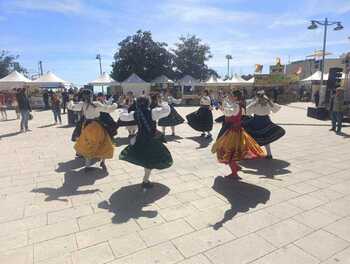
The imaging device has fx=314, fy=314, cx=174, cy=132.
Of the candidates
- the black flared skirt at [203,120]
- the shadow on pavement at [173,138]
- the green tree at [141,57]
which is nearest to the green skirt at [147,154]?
the shadow on pavement at [173,138]

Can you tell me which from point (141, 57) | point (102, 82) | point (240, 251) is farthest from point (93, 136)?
point (141, 57)

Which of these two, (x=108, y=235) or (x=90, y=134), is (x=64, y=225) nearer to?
(x=108, y=235)

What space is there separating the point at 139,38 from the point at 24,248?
3906cm

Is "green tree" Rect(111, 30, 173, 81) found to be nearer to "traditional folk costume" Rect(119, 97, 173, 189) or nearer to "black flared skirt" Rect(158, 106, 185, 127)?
"black flared skirt" Rect(158, 106, 185, 127)

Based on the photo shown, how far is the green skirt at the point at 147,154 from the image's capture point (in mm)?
4910

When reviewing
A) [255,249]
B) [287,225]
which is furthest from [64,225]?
[287,225]

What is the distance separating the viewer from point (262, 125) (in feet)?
22.5

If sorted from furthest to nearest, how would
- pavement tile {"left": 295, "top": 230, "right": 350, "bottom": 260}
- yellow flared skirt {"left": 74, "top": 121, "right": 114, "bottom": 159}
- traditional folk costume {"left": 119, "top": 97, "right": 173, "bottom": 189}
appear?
yellow flared skirt {"left": 74, "top": 121, "right": 114, "bottom": 159}
traditional folk costume {"left": 119, "top": 97, "right": 173, "bottom": 189}
pavement tile {"left": 295, "top": 230, "right": 350, "bottom": 260}

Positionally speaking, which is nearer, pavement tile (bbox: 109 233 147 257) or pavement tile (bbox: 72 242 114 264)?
pavement tile (bbox: 72 242 114 264)

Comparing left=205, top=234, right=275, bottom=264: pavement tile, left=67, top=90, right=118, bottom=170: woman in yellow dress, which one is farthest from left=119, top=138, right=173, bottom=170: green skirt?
left=205, top=234, right=275, bottom=264: pavement tile

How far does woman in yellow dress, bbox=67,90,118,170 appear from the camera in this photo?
19.3 feet

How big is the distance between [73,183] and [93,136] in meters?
0.94

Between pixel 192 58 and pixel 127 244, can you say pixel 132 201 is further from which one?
pixel 192 58

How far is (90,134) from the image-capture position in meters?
5.91
